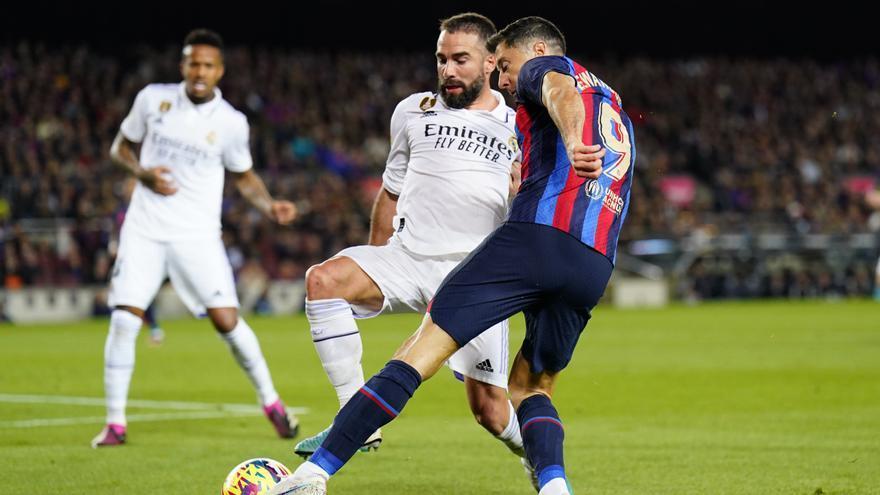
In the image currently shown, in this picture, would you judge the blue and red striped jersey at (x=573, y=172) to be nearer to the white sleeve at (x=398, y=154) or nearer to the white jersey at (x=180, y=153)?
the white sleeve at (x=398, y=154)

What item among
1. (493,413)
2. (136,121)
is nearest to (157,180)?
(136,121)

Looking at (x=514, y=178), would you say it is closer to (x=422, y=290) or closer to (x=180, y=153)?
(x=422, y=290)

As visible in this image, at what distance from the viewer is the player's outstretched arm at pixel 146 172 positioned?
836cm

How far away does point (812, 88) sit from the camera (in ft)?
131

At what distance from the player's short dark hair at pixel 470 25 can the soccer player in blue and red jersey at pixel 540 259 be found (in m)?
1.02

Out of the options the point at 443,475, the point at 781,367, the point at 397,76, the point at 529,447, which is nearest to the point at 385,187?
the point at 443,475

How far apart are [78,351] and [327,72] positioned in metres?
20.1

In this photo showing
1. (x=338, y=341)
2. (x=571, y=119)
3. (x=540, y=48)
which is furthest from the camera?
(x=338, y=341)

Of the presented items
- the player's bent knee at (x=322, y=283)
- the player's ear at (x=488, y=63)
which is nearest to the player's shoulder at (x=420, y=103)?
the player's ear at (x=488, y=63)

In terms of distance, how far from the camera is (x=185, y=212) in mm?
8523

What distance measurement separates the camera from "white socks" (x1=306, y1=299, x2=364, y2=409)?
5984 millimetres

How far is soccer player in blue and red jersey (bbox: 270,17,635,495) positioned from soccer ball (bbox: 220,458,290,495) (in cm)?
49

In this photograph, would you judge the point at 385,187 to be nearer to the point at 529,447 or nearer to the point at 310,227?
the point at 529,447

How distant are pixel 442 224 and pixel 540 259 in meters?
1.36
